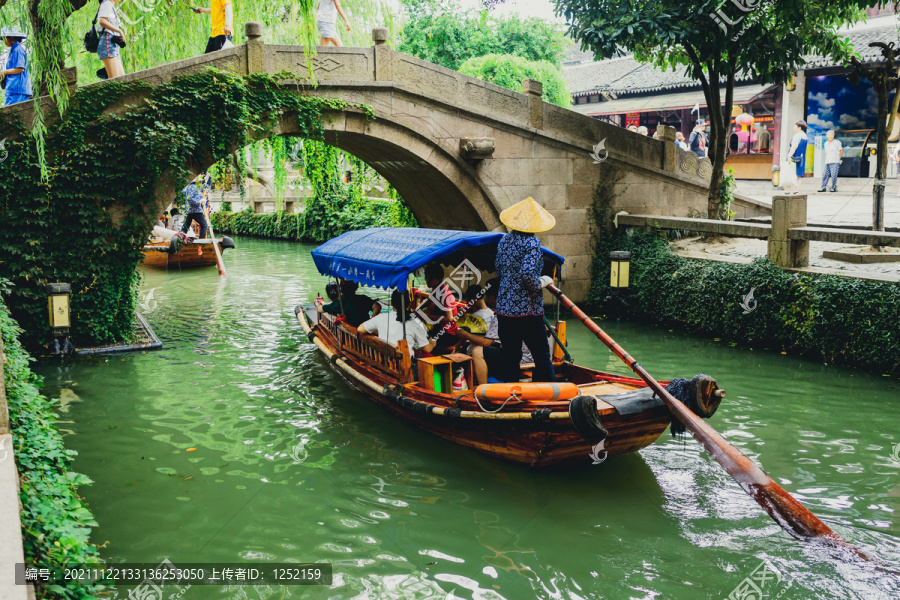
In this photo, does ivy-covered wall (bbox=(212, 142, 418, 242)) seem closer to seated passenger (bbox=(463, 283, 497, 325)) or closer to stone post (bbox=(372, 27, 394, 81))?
stone post (bbox=(372, 27, 394, 81))

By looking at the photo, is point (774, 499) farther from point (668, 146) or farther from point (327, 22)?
point (327, 22)

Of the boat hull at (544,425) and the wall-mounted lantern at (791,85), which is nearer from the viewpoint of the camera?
the boat hull at (544,425)

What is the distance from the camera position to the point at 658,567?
14.6 ft

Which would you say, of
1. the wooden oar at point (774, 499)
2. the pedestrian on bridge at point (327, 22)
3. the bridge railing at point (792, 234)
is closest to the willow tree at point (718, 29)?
the bridge railing at point (792, 234)

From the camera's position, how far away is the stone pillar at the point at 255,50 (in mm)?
9641

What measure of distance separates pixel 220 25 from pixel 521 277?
6616 mm

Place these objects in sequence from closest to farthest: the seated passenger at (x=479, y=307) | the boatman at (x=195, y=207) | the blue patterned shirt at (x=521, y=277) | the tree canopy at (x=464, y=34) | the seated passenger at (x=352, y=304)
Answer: the blue patterned shirt at (x=521, y=277) → the seated passenger at (x=479, y=307) → the seated passenger at (x=352, y=304) → the boatman at (x=195, y=207) → the tree canopy at (x=464, y=34)

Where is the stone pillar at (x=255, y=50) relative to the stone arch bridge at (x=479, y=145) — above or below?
above

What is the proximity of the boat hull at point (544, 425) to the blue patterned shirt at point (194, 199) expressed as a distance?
1185 cm

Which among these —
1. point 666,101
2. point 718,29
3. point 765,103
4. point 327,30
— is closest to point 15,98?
point 327,30

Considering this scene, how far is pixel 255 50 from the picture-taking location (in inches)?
383

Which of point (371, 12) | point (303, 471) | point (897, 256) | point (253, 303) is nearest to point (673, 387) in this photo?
point (303, 471)

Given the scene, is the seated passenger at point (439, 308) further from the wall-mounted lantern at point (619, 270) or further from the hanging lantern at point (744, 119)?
the hanging lantern at point (744, 119)

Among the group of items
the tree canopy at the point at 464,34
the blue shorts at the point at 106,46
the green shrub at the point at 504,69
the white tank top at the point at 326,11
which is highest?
the tree canopy at the point at 464,34
